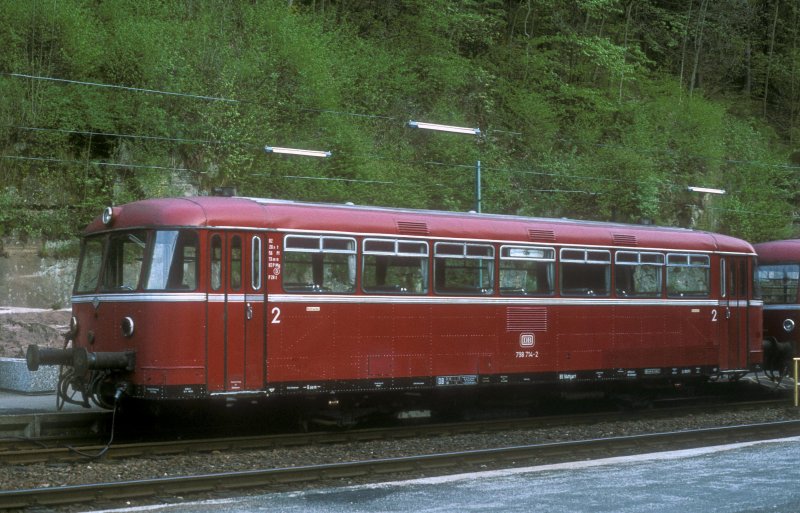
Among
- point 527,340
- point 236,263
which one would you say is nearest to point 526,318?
point 527,340

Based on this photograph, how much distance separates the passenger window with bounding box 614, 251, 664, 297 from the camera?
19.6m

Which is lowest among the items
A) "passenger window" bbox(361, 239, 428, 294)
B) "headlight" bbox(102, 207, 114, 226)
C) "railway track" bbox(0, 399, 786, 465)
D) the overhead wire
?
"railway track" bbox(0, 399, 786, 465)

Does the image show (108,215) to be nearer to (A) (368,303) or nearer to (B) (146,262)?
(B) (146,262)

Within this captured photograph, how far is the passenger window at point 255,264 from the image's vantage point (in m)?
14.8

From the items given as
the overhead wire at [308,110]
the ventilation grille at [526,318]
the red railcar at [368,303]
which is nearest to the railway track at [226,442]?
the red railcar at [368,303]

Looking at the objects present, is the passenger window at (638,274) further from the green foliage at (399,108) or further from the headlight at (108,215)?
the headlight at (108,215)

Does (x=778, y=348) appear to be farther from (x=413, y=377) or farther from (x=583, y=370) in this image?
(x=413, y=377)

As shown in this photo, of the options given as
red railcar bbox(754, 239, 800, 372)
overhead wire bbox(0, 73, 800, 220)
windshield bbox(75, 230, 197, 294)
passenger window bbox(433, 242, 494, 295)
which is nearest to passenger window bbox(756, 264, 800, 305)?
red railcar bbox(754, 239, 800, 372)

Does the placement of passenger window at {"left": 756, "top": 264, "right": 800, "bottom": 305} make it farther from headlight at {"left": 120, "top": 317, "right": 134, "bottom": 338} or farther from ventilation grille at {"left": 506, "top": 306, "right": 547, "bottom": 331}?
headlight at {"left": 120, "top": 317, "right": 134, "bottom": 338}

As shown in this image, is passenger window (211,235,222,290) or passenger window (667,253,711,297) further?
passenger window (667,253,711,297)

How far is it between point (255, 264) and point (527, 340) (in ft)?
17.7

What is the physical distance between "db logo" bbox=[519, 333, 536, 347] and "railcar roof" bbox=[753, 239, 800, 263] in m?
8.69

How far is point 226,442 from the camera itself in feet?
47.9

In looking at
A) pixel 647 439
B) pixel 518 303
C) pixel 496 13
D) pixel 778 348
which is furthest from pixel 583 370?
pixel 496 13
